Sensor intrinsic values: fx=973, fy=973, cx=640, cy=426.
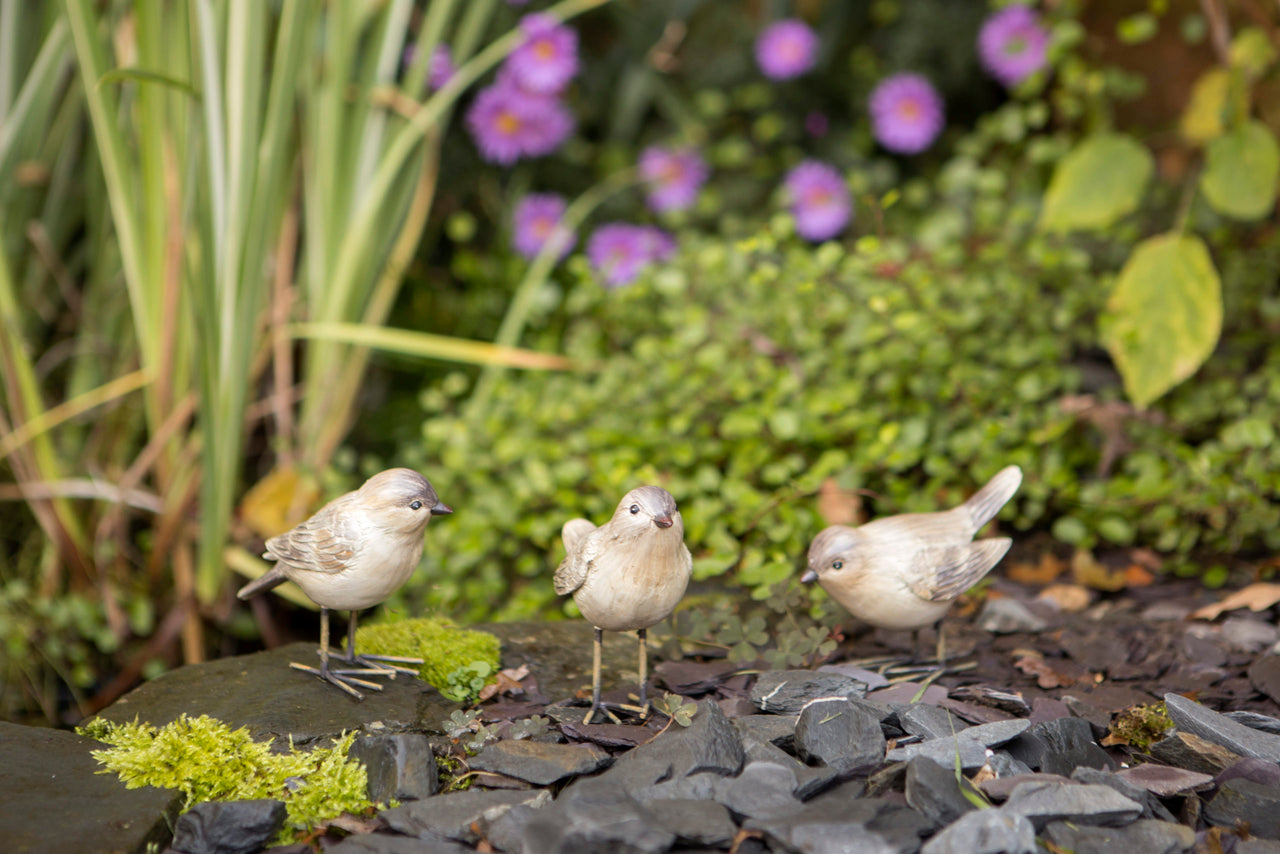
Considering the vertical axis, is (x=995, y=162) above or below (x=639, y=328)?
above

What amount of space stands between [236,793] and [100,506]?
5.28 feet

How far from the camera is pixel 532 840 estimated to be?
1.33 meters

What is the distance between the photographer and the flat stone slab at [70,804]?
1.43 meters

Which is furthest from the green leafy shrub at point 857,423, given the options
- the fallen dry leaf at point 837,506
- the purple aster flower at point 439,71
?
the purple aster flower at point 439,71

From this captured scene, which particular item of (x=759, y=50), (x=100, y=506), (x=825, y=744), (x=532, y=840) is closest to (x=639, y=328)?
(x=759, y=50)

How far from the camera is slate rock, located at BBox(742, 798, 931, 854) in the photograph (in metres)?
1.33

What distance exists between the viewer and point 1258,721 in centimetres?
181

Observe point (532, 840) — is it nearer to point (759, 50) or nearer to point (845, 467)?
point (845, 467)

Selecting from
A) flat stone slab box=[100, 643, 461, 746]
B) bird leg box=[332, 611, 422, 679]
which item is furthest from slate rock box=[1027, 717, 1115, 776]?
bird leg box=[332, 611, 422, 679]

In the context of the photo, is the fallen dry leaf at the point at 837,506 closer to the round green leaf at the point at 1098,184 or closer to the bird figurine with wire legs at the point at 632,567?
the bird figurine with wire legs at the point at 632,567

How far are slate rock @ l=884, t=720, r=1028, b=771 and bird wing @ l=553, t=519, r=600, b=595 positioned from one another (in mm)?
596

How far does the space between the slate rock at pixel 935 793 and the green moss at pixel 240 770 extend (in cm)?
86

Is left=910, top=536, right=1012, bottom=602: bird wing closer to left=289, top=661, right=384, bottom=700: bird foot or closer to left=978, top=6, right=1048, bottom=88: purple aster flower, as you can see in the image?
left=289, top=661, right=384, bottom=700: bird foot

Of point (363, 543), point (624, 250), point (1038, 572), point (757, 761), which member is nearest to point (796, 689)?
point (757, 761)
